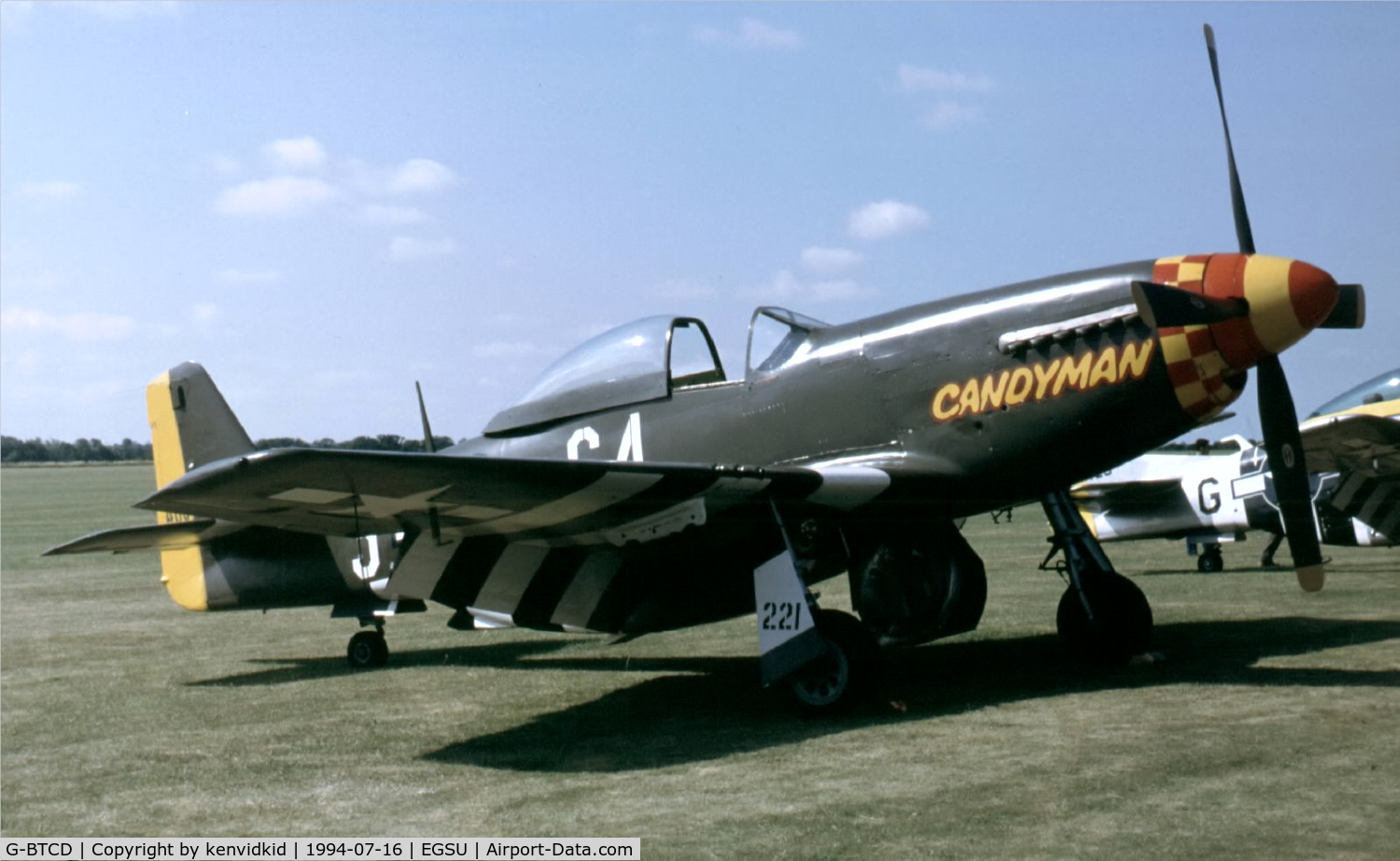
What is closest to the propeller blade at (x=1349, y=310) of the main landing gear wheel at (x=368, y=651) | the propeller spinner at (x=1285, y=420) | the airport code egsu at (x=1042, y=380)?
the propeller spinner at (x=1285, y=420)

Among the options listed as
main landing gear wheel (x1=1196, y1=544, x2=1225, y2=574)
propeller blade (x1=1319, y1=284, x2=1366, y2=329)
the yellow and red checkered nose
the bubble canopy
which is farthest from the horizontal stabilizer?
main landing gear wheel (x1=1196, y1=544, x2=1225, y2=574)

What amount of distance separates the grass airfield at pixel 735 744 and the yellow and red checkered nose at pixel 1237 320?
1653mm

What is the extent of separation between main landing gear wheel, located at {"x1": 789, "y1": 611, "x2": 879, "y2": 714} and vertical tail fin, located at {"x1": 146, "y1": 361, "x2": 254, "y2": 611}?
5.45m

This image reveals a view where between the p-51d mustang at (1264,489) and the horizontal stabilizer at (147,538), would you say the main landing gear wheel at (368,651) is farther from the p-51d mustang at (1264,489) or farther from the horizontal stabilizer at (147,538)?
the p-51d mustang at (1264,489)

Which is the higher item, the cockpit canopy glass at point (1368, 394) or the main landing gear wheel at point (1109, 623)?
the cockpit canopy glass at point (1368, 394)

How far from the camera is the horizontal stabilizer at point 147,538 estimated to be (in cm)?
848

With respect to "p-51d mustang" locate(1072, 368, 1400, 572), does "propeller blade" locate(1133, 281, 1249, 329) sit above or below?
above

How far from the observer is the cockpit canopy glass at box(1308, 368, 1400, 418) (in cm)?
1473

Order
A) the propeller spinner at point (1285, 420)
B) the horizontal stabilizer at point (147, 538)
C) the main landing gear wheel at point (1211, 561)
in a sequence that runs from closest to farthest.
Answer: the propeller spinner at point (1285, 420)
the horizontal stabilizer at point (147, 538)
the main landing gear wheel at point (1211, 561)

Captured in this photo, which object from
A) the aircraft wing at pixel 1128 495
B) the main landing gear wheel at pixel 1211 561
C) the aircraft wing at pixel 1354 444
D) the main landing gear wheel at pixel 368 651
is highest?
the aircraft wing at pixel 1354 444

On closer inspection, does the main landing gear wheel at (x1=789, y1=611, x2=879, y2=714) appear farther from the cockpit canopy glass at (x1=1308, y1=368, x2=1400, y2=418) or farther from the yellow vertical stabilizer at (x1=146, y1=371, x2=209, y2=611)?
the cockpit canopy glass at (x1=1308, y1=368, x2=1400, y2=418)

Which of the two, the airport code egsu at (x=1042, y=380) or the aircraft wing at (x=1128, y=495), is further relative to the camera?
the aircraft wing at (x=1128, y=495)

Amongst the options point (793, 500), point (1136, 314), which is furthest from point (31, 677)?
point (1136, 314)
